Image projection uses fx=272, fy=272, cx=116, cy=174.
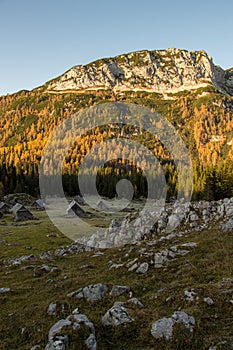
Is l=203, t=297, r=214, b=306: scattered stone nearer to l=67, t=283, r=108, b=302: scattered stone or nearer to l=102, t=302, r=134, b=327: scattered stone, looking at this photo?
l=102, t=302, r=134, b=327: scattered stone

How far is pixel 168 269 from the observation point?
16.0 metres

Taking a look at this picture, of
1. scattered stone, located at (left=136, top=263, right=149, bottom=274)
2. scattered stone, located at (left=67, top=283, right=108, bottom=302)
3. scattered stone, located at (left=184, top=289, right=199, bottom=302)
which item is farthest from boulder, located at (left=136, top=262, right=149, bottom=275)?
scattered stone, located at (left=184, top=289, right=199, bottom=302)

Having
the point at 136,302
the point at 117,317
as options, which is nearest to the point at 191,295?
the point at 136,302

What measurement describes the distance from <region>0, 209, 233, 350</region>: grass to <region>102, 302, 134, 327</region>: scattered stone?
0.20m

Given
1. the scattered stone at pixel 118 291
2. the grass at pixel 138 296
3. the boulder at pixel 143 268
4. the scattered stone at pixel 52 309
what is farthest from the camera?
the boulder at pixel 143 268

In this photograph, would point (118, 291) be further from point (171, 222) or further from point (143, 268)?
point (171, 222)

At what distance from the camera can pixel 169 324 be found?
30.4 feet

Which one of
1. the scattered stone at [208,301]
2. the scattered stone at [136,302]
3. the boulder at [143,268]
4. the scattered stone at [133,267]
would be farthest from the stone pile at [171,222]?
the scattered stone at [208,301]

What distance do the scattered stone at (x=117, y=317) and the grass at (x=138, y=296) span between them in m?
0.20

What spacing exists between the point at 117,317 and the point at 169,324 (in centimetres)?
207

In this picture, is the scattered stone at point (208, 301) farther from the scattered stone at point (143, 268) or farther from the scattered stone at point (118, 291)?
the scattered stone at point (143, 268)

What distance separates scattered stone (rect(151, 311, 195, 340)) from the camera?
29.7 ft

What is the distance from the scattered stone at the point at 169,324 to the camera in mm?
9039

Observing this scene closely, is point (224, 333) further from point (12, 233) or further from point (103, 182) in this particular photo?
point (103, 182)
